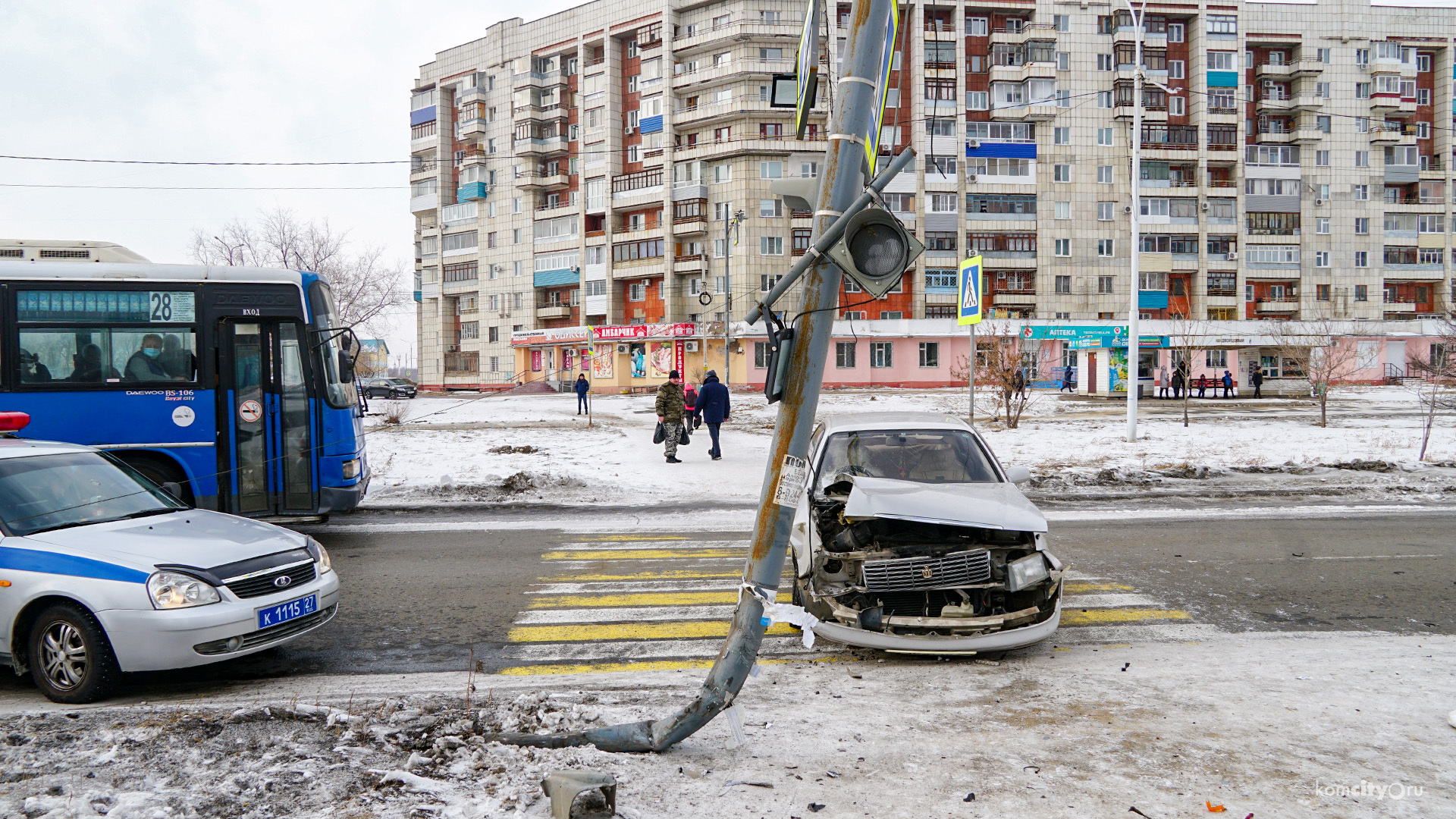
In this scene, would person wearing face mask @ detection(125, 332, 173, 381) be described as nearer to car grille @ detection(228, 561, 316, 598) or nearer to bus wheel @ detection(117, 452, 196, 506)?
bus wheel @ detection(117, 452, 196, 506)

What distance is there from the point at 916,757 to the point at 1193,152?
2754 inches

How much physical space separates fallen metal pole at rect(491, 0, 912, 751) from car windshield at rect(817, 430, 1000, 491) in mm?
2776

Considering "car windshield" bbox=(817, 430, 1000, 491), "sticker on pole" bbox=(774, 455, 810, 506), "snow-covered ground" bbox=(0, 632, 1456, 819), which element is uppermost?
"sticker on pole" bbox=(774, 455, 810, 506)

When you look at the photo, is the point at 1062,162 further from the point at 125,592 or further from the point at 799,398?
the point at 125,592

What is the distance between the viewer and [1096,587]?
7.54 metres

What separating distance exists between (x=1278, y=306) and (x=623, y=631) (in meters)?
71.8

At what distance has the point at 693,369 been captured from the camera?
59719 mm

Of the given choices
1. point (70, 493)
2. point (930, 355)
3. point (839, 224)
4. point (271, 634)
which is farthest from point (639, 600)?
A: point (930, 355)

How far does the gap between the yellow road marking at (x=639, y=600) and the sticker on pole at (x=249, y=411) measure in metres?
5.14

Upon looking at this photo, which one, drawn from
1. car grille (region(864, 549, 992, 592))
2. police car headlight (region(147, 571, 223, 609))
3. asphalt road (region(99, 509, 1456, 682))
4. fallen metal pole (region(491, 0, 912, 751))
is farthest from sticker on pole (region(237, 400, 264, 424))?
car grille (region(864, 549, 992, 592))

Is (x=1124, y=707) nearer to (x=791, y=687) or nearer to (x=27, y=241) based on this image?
(x=791, y=687)

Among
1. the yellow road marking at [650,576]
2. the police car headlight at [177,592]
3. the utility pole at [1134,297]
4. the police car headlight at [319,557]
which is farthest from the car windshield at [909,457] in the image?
the utility pole at [1134,297]

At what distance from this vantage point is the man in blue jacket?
56.8 feet

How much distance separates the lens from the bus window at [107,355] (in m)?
9.60
